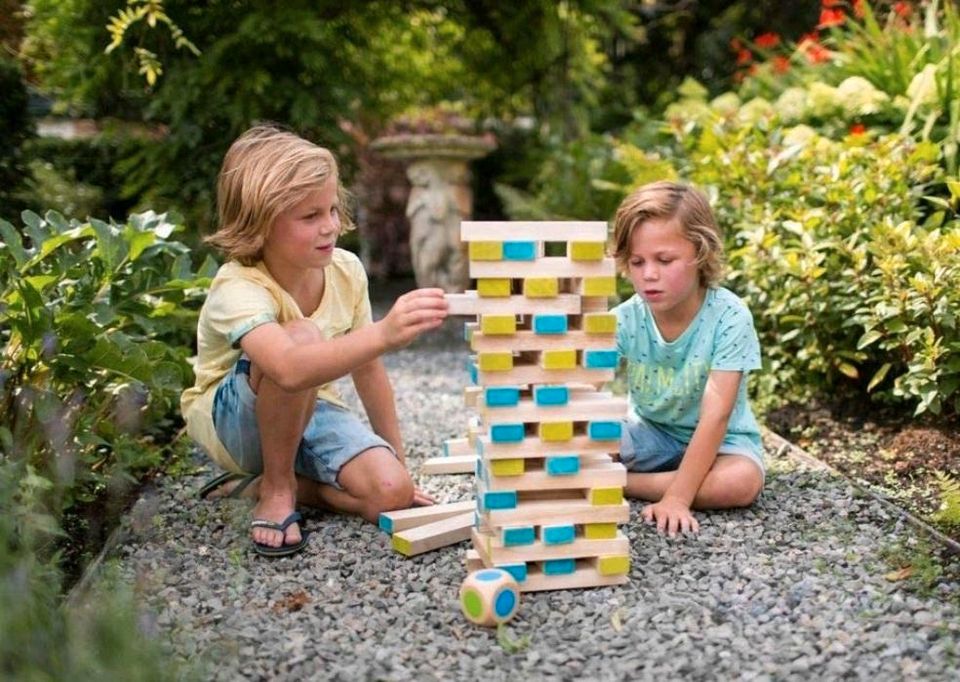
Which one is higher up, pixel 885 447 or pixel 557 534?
pixel 557 534

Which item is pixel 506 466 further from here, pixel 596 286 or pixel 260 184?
pixel 260 184

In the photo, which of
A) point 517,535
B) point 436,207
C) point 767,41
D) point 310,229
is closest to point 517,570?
point 517,535

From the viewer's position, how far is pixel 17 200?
5246mm

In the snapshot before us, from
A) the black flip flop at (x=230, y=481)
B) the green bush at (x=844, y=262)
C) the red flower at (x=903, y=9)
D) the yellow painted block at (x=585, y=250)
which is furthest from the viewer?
the red flower at (x=903, y=9)

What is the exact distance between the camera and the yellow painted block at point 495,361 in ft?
7.63

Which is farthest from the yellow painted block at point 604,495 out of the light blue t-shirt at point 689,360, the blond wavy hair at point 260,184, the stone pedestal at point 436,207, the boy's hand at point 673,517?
the stone pedestal at point 436,207

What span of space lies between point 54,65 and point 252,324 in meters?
4.22

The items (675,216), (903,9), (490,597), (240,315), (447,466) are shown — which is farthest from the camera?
(903,9)

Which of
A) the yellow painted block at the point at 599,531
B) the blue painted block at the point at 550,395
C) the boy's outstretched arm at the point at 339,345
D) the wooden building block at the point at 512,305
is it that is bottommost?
the yellow painted block at the point at 599,531

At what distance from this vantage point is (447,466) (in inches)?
140

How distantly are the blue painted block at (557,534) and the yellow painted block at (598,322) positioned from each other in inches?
18.9

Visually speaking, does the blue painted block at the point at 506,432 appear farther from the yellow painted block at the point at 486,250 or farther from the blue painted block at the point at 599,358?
the yellow painted block at the point at 486,250

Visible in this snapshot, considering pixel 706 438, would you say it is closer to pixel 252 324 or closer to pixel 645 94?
pixel 252 324

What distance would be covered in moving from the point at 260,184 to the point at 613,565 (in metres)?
1.37
